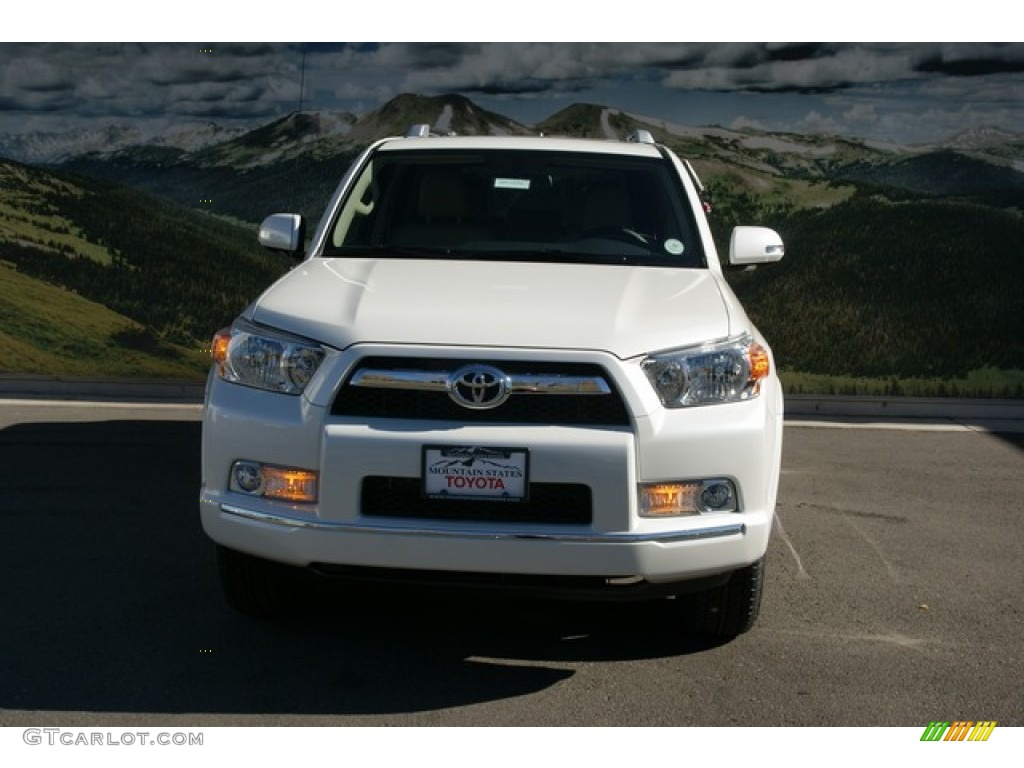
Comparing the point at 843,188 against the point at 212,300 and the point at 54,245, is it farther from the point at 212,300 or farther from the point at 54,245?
the point at 54,245

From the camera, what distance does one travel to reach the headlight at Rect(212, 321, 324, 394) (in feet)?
15.2

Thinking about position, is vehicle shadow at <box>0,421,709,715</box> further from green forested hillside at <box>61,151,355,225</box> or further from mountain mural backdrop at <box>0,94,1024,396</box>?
green forested hillside at <box>61,151,355,225</box>

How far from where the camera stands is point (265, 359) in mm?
4715

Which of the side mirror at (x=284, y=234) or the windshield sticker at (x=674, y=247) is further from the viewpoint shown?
the side mirror at (x=284, y=234)

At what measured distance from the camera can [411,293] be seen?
4.99 m

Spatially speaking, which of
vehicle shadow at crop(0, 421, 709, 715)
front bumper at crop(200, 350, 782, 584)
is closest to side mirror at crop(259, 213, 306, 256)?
vehicle shadow at crop(0, 421, 709, 715)

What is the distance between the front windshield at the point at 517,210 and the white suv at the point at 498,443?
897mm

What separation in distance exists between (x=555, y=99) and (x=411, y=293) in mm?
6326

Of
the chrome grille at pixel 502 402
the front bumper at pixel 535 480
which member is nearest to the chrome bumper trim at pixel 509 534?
the front bumper at pixel 535 480

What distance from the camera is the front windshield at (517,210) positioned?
589cm

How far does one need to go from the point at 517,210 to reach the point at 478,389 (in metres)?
1.80

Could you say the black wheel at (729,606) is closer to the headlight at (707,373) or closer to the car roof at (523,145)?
the headlight at (707,373)
